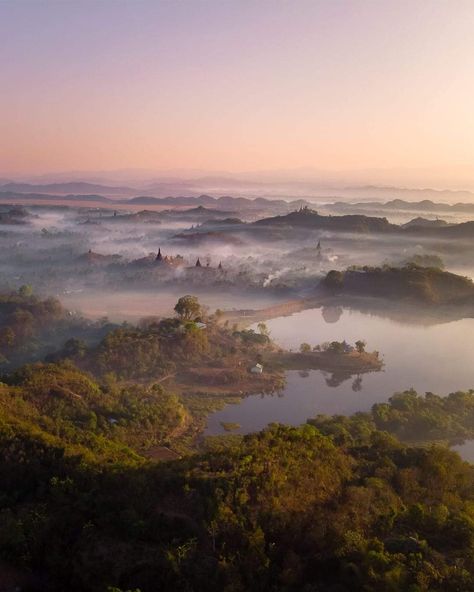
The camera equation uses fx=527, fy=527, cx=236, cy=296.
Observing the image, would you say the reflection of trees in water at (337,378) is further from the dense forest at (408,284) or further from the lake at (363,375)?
the dense forest at (408,284)

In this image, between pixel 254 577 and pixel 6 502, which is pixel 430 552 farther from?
pixel 6 502

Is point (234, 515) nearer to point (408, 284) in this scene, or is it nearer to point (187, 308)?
point (187, 308)

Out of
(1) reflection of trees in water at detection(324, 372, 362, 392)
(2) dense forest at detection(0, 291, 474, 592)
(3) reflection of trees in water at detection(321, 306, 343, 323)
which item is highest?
(2) dense forest at detection(0, 291, 474, 592)

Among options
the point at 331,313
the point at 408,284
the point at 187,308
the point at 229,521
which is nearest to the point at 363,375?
the point at 187,308

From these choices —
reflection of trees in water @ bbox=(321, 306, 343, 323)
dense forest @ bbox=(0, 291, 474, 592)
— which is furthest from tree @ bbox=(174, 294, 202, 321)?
dense forest @ bbox=(0, 291, 474, 592)

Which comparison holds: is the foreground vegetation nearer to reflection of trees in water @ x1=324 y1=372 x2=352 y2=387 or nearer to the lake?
the lake

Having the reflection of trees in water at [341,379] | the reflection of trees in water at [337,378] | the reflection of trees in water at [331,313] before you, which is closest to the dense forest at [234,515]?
the reflection of trees in water at [341,379]

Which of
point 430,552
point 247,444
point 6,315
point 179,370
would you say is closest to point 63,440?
point 247,444

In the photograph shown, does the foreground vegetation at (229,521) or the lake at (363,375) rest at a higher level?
the foreground vegetation at (229,521)
